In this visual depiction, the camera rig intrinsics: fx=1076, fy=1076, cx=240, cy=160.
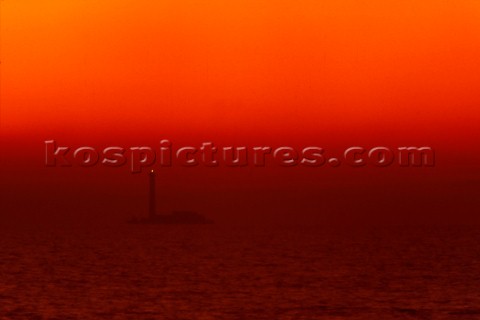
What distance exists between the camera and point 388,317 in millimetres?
58969

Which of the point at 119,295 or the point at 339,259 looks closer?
the point at 119,295

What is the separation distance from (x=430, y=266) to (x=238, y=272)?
21.9m

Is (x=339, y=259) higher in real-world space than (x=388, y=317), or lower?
lower

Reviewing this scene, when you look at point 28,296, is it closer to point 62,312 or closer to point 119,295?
point 119,295

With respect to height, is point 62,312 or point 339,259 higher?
point 62,312

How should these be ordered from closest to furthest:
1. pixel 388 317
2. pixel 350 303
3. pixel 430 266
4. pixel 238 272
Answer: pixel 388 317 < pixel 350 303 < pixel 238 272 < pixel 430 266

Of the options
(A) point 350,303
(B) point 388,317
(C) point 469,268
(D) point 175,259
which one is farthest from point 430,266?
(B) point 388,317

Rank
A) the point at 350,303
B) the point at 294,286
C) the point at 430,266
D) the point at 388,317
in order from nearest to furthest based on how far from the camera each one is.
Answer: the point at 388,317 → the point at 350,303 → the point at 294,286 → the point at 430,266

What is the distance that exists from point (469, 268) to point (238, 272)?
901 inches

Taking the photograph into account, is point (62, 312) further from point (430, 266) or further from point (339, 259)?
point (339, 259)

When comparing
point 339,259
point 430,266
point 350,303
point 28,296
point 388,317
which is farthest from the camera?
point 339,259

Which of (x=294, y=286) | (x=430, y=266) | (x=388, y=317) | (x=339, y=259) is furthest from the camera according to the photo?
(x=339, y=259)

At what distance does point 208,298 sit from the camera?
69062 mm

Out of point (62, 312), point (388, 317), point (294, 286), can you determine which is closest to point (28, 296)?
point (62, 312)
